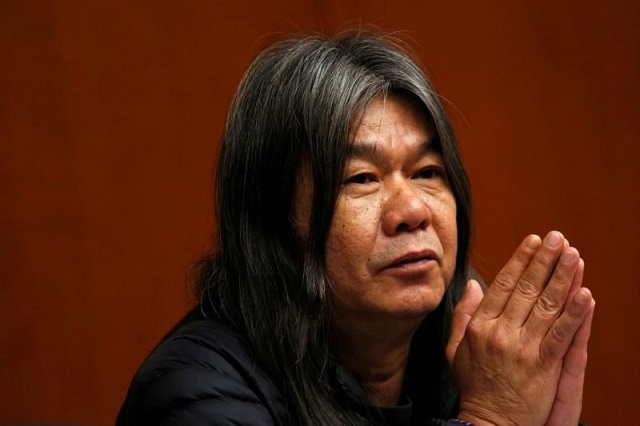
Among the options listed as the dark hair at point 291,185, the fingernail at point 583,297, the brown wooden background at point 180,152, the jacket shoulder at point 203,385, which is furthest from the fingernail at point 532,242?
the brown wooden background at point 180,152

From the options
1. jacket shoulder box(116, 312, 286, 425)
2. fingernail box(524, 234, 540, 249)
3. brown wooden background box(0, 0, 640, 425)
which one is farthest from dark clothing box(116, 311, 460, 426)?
brown wooden background box(0, 0, 640, 425)

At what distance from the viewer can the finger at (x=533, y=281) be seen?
5.32ft

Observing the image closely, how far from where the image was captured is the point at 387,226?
65.6 inches

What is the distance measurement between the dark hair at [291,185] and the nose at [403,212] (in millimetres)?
90

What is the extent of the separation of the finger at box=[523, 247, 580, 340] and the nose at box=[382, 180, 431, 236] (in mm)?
221

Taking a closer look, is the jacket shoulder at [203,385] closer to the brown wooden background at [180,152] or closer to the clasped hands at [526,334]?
the clasped hands at [526,334]

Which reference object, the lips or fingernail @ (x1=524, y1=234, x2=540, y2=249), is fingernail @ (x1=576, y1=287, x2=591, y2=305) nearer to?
fingernail @ (x1=524, y1=234, x2=540, y2=249)

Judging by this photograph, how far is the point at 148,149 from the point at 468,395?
1317 mm

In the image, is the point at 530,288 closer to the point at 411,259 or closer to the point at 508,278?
the point at 508,278

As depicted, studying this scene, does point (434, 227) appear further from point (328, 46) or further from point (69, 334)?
point (69, 334)

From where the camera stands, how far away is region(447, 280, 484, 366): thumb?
1789 millimetres

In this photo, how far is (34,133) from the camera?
257 centimetres

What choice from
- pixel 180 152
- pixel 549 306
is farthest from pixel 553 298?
pixel 180 152

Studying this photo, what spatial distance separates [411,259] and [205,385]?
Result: 15.4 inches
